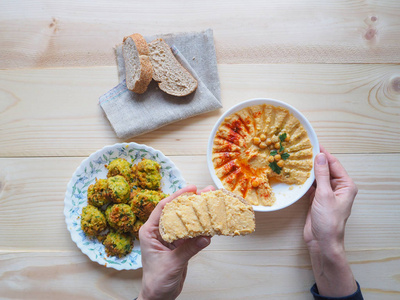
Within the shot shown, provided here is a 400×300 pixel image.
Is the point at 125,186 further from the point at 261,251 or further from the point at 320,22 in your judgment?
the point at 320,22

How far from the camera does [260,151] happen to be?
2.46 meters

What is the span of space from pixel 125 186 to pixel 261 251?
1.14 metres

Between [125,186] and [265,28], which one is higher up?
[265,28]

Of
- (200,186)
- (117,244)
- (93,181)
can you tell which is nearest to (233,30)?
Answer: (200,186)

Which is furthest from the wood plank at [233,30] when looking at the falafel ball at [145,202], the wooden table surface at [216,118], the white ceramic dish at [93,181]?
the falafel ball at [145,202]

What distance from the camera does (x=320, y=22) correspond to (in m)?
2.72

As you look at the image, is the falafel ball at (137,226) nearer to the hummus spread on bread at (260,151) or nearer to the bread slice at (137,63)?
the hummus spread on bread at (260,151)

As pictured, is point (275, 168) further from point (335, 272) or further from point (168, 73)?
point (168, 73)

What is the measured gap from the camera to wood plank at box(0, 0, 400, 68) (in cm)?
270

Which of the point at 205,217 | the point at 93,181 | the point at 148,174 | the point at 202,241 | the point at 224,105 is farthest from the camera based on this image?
the point at 224,105

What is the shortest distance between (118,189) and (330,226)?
57.8 inches

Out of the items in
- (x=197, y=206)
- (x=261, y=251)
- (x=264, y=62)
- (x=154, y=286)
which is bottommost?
(x=261, y=251)

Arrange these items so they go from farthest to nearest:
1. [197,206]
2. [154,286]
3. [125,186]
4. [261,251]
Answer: [261,251] → [125,186] → [154,286] → [197,206]

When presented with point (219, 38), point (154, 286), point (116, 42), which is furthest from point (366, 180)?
point (116, 42)
